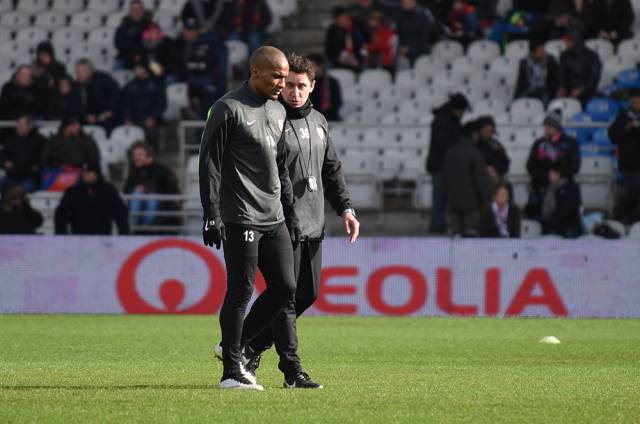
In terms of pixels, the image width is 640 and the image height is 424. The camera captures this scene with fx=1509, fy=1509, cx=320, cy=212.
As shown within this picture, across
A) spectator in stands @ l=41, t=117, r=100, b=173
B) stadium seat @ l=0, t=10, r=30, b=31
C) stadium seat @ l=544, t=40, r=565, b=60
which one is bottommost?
spectator in stands @ l=41, t=117, r=100, b=173

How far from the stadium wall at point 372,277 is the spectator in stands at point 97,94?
5.98 metres

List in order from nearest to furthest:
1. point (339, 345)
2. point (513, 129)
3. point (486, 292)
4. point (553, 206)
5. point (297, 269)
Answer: point (297, 269), point (339, 345), point (486, 292), point (553, 206), point (513, 129)

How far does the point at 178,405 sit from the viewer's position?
317 inches

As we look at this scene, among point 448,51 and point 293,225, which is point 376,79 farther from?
point 293,225

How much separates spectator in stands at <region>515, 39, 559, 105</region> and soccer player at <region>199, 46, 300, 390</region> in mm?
15416

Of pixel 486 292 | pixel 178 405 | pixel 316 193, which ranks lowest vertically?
pixel 486 292

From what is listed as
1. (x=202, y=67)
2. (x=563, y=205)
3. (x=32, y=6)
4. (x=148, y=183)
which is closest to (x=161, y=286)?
(x=148, y=183)

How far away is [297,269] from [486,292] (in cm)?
1014

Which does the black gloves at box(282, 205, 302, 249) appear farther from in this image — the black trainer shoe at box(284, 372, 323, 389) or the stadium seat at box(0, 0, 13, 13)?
the stadium seat at box(0, 0, 13, 13)

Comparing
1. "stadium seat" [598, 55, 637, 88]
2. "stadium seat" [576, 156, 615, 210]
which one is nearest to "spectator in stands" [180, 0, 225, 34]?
"stadium seat" [598, 55, 637, 88]

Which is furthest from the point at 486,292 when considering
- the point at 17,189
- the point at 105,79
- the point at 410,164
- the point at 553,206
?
the point at 105,79

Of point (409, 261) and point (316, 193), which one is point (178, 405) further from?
point (409, 261)

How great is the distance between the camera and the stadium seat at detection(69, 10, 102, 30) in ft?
93.9

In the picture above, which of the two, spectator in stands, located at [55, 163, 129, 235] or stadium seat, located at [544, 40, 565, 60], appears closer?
spectator in stands, located at [55, 163, 129, 235]
